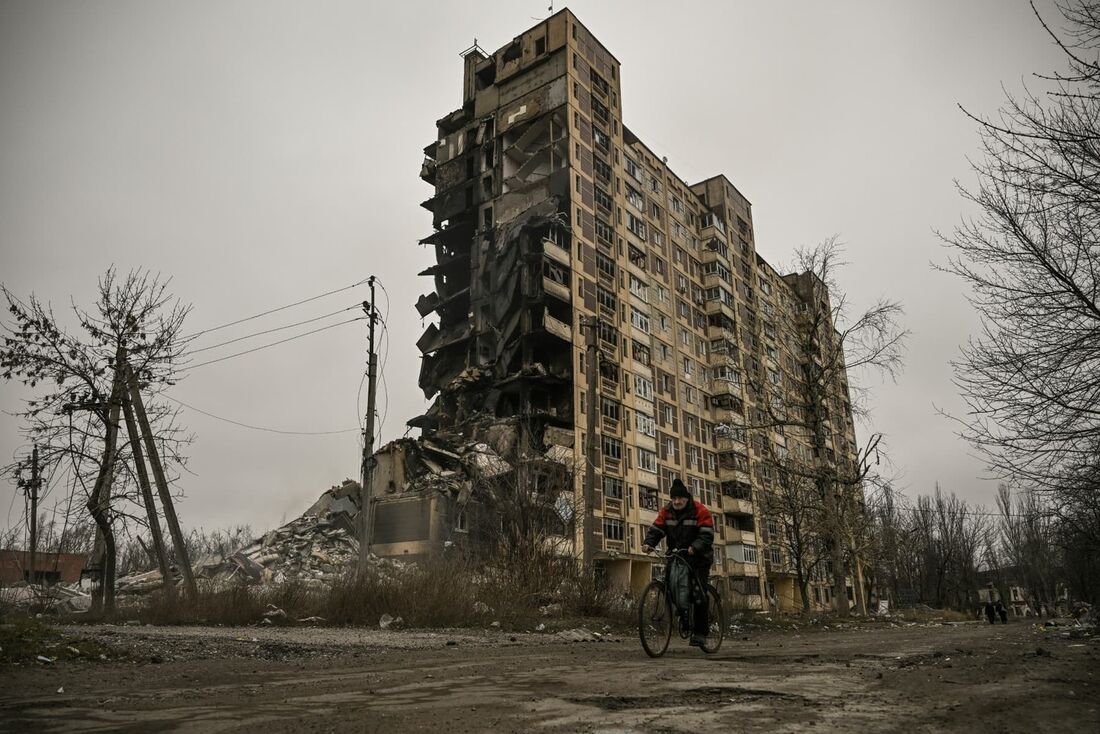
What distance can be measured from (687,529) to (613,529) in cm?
3839

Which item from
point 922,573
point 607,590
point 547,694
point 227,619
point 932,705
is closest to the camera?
point 932,705

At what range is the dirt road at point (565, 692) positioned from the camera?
446 cm

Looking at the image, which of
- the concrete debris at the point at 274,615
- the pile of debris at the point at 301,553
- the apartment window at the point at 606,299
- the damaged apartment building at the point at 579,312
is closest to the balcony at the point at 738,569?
the damaged apartment building at the point at 579,312

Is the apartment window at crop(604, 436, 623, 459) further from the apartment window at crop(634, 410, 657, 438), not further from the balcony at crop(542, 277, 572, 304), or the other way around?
the balcony at crop(542, 277, 572, 304)

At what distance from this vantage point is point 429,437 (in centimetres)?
4938

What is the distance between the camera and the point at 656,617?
935cm

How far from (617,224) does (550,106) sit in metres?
10.2

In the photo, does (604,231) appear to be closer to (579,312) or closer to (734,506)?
(579,312)

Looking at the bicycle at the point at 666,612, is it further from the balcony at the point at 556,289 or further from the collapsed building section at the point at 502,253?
the balcony at the point at 556,289

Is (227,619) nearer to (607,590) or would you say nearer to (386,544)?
(607,590)

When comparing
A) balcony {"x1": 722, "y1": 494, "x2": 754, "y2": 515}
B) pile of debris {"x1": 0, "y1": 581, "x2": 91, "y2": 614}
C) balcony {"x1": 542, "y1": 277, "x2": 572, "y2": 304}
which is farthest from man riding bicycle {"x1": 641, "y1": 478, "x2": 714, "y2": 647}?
balcony {"x1": 722, "y1": 494, "x2": 754, "y2": 515}

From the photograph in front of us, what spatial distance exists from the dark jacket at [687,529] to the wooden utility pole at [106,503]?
53.8 ft

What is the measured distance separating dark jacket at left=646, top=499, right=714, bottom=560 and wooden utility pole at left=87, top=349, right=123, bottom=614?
53.8 ft

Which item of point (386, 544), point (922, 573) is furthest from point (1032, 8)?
point (922, 573)
